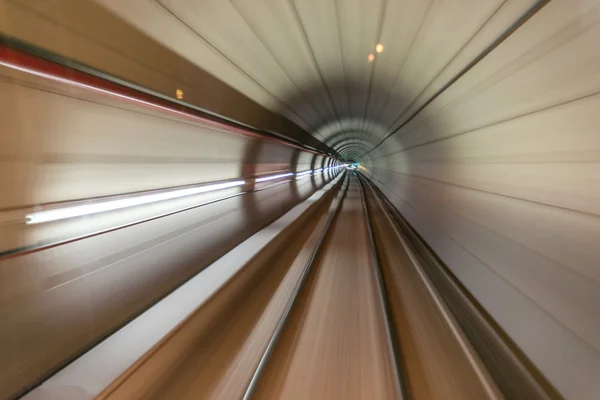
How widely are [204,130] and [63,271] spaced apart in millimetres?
2809

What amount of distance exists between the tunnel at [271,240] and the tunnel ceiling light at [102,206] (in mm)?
27

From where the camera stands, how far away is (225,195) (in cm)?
743

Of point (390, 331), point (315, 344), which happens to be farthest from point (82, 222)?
point (390, 331)

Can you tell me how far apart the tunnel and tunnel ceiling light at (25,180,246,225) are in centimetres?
3

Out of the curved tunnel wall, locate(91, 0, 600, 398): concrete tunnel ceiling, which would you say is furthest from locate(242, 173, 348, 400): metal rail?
locate(91, 0, 600, 398): concrete tunnel ceiling

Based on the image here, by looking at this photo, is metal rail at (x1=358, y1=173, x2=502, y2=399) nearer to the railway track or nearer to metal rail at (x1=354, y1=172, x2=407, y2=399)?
the railway track

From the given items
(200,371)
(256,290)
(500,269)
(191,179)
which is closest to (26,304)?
(200,371)

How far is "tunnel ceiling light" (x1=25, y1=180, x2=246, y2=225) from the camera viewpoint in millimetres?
3099

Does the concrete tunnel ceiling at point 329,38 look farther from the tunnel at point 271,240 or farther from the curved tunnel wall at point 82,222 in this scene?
the curved tunnel wall at point 82,222

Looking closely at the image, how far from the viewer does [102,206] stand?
153 inches

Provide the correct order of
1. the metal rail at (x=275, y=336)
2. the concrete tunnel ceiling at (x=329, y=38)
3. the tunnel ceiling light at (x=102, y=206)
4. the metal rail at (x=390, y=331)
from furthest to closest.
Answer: the concrete tunnel ceiling at (x=329, y=38)
the tunnel ceiling light at (x=102, y=206)
the metal rail at (x=390, y=331)
the metal rail at (x=275, y=336)

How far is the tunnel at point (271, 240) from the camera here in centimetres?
258

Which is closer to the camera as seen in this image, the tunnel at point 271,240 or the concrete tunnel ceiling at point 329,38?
the tunnel at point 271,240

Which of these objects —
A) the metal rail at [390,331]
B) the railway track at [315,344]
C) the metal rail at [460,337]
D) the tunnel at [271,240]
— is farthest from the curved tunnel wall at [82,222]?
the metal rail at [460,337]
